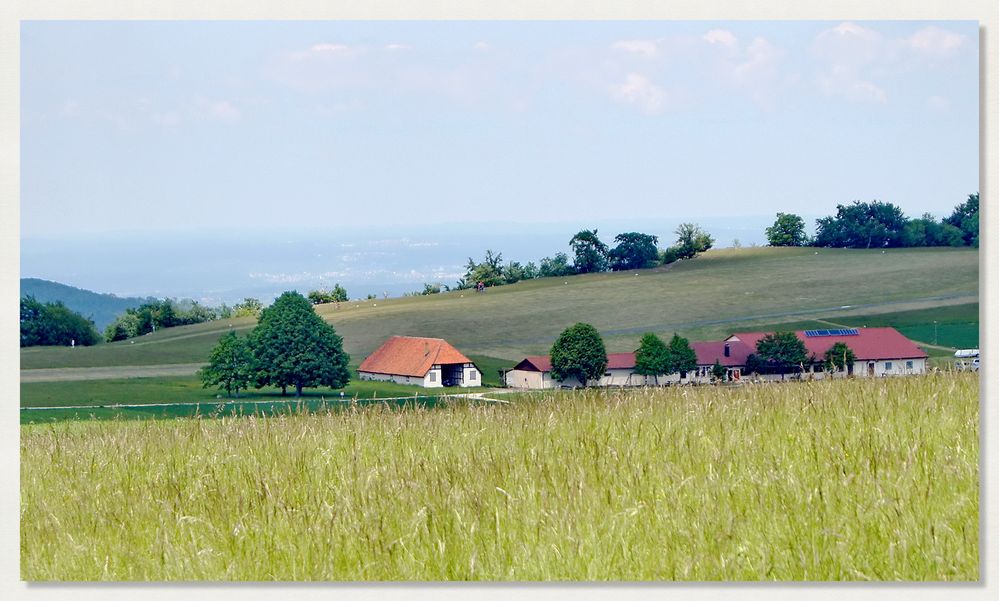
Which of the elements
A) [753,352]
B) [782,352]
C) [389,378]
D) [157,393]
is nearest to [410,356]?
[389,378]

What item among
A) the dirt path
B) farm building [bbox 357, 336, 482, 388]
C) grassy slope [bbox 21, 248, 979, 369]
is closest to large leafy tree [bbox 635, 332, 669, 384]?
grassy slope [bbox 21, 248, 979, 369]

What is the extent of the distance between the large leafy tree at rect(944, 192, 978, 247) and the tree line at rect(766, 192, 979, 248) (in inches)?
28.1

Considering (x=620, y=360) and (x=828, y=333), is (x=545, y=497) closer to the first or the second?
(x=620, y=360)

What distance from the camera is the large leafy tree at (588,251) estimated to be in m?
9.36

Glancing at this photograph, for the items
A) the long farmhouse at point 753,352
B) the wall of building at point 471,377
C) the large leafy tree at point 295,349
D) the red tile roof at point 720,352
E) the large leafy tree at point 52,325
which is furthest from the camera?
the wall of building at point 471,377

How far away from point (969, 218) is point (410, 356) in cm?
569

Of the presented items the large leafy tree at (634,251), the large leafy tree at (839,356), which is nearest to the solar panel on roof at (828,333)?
the large leafy tree at (839,356)

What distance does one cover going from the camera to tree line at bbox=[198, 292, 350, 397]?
879 cm

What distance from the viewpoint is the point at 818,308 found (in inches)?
444

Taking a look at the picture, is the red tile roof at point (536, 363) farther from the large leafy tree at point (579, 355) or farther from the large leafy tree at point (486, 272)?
the large leafy tree at point (486, 272)

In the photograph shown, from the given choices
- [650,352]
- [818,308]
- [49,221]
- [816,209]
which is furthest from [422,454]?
[818,308]

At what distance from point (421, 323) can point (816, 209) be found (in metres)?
4.79

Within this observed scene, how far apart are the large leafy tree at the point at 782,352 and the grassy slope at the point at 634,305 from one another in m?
0.92
